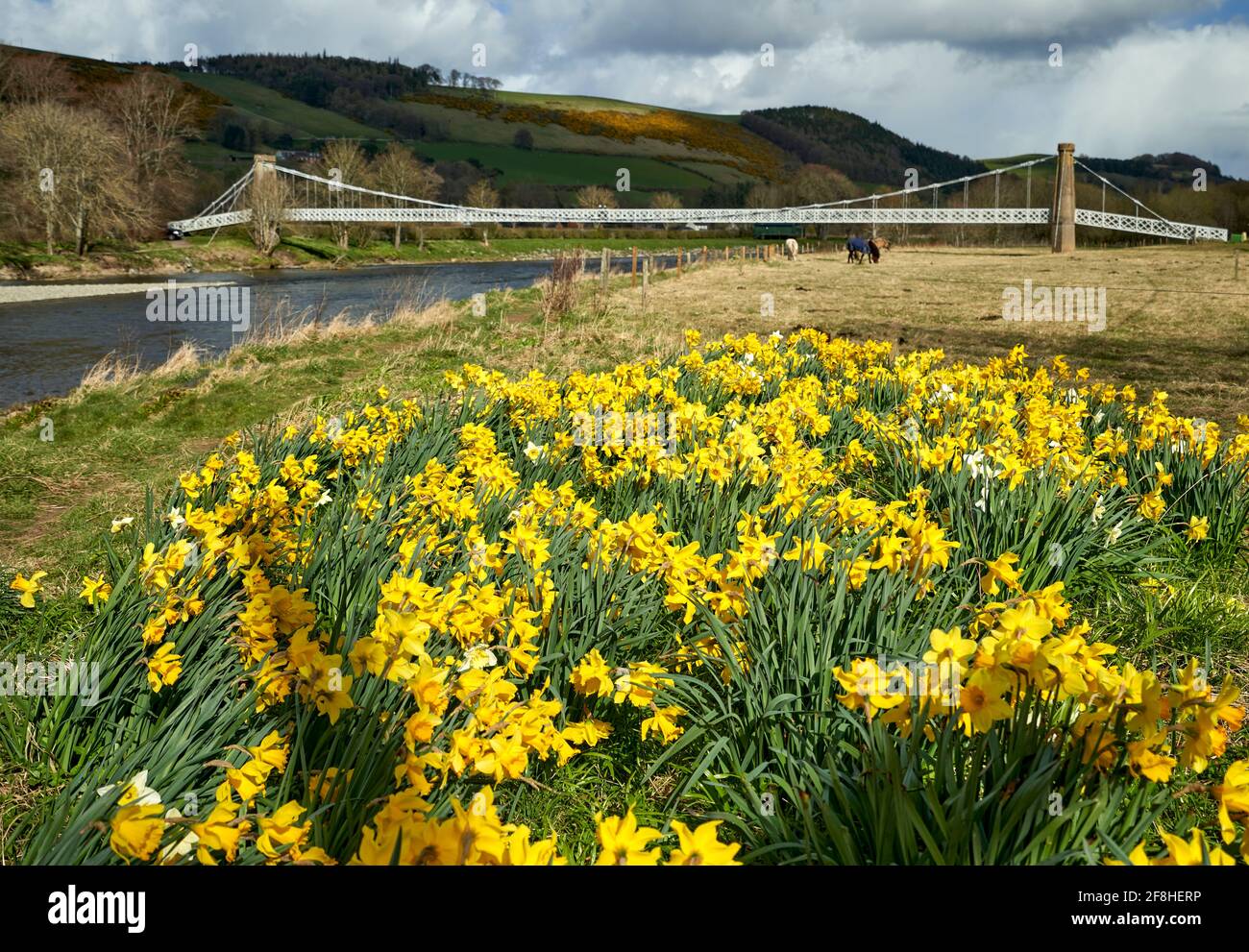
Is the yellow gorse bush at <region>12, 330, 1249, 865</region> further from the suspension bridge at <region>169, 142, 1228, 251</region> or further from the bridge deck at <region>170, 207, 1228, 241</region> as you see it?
the suspension bridge at <region>169, 142, 1228, 251</region>

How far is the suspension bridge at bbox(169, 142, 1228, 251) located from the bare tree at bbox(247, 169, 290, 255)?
1.04 feet

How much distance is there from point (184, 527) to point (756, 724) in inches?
95.4

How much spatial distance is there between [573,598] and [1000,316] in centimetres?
1422

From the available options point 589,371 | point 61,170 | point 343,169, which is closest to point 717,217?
point 343,169

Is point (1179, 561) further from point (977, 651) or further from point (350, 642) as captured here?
point (350, 642)

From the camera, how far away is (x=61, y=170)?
106ft

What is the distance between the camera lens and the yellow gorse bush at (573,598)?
69.6 inches

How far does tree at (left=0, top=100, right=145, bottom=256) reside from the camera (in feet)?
105

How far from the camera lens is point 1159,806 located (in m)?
1.84

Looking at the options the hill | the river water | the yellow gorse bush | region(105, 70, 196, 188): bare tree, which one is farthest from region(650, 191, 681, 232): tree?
the yellow gorse bush

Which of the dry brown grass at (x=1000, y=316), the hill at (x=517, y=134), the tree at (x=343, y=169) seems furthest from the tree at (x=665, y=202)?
the dry brown grass at (x=1000, y=316)

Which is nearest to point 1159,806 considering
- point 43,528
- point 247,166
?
point 43,528

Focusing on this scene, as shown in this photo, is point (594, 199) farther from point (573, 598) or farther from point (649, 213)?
point (573, 598)
